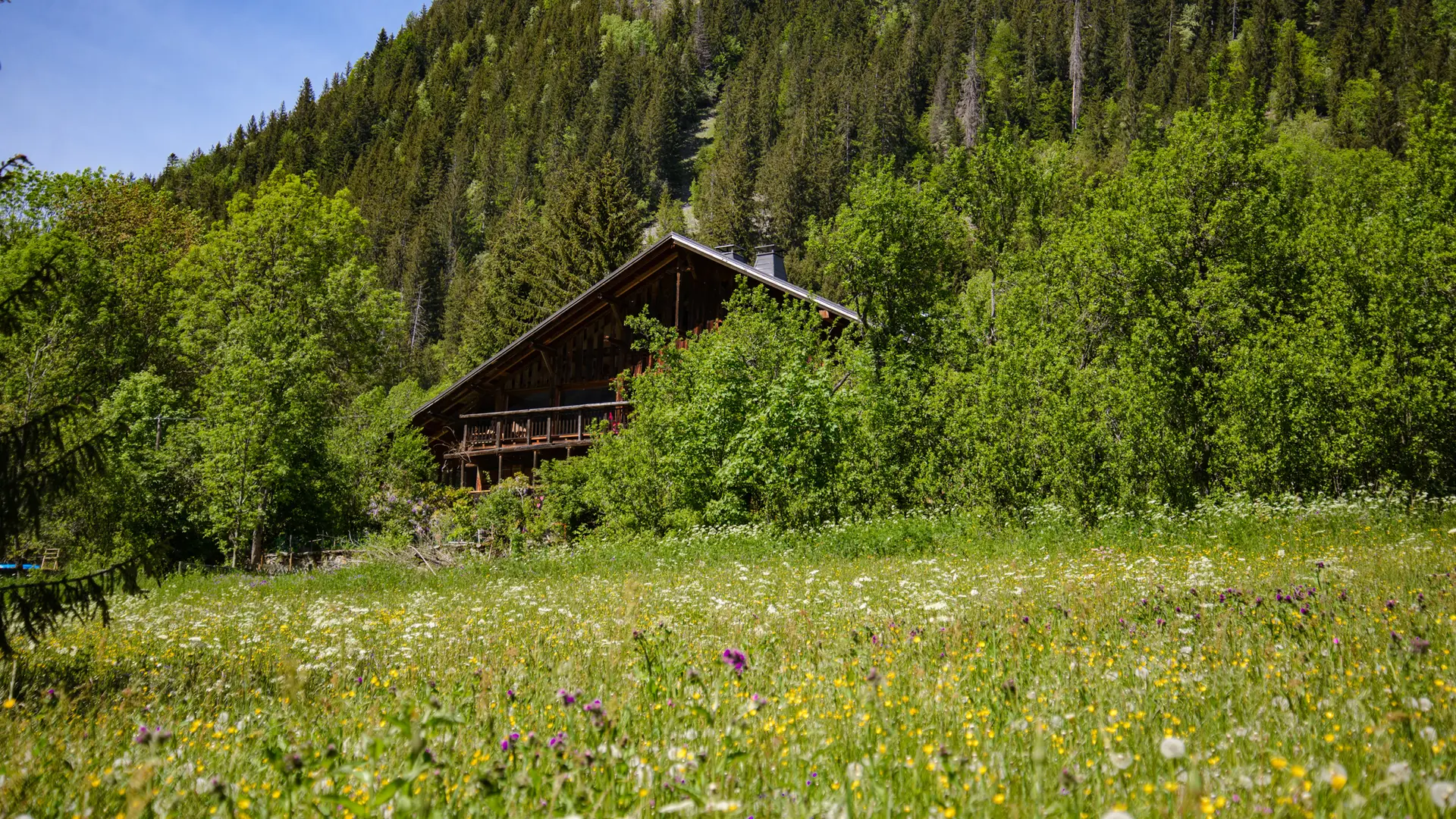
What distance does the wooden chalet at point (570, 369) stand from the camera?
99.4 ft

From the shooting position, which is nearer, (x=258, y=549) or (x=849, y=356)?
(x=849, y=356)

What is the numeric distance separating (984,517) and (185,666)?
12882 millimetres

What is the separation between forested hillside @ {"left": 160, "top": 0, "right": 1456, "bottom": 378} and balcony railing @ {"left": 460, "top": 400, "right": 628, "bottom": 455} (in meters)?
23.2

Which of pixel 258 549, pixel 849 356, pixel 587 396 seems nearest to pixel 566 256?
pixel 587 396

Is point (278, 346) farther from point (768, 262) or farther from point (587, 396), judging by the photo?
point (768, 262)

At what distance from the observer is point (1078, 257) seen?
22.9 metres

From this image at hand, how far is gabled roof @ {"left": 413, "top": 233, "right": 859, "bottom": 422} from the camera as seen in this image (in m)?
26.4

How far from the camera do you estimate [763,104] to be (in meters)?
112

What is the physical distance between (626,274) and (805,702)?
27934 millimetres

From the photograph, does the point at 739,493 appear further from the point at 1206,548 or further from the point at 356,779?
the point at 356,779

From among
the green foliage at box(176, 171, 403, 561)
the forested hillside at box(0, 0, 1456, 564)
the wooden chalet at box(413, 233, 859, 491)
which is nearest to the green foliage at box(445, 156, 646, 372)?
the forested hillside at box(0, 0, 1456, 564)

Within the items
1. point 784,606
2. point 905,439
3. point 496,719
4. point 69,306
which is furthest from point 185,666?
point 69,306

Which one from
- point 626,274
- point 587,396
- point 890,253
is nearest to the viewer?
point 890,253

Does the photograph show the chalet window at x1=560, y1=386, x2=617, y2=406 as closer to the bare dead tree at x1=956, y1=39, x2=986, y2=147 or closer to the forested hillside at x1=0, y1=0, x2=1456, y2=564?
the forested hillside at x1=0, y1=0, x2=1456, y2=564
